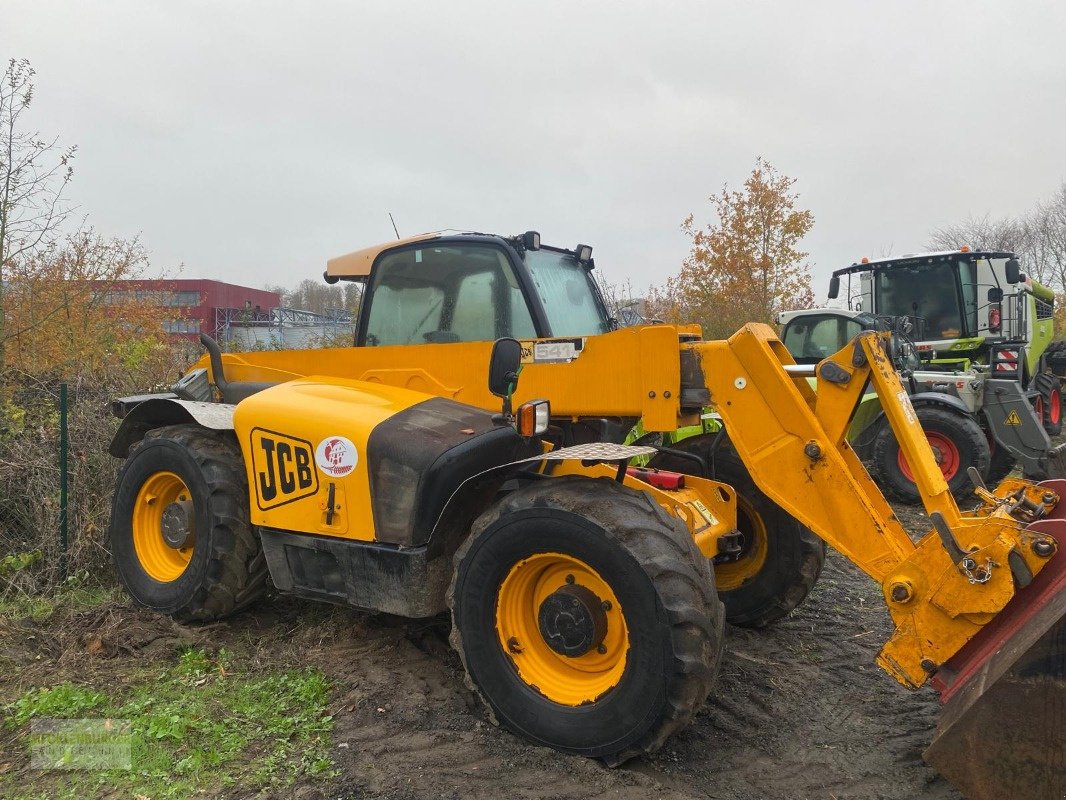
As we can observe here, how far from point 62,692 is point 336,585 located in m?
1.35

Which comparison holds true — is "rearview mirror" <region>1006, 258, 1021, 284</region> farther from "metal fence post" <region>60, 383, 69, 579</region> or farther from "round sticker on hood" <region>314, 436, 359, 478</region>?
"metal fence post" <region>60, 383, 69, 579</region>

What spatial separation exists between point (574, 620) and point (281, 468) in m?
1.69

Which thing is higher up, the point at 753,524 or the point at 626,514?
the point at 626,514

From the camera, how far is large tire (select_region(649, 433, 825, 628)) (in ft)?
13.8

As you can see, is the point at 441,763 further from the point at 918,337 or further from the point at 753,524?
the point at 918,337

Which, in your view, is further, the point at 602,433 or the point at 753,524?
the point at 753,524

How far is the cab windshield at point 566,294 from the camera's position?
14.3 ft

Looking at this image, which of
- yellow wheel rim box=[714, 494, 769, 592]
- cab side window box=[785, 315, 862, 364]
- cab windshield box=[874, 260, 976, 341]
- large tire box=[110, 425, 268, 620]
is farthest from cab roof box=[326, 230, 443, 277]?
cab windshield box=[874, 260, 976, 341]

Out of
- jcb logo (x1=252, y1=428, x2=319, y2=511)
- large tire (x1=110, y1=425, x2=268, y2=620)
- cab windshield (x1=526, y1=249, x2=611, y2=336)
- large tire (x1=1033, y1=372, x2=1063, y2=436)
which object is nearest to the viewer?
jcb logo (x1=252, y1=428, x2=319, y2=511)

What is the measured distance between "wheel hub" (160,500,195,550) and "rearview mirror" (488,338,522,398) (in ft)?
6.96

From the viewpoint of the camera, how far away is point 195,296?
30.8 metres

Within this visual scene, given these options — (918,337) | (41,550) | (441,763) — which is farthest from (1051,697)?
(918,337)

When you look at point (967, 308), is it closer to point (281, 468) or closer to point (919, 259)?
point (919, 259)

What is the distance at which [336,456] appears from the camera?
359 cm
